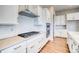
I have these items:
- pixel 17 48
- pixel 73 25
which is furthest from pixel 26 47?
pixel 73 25

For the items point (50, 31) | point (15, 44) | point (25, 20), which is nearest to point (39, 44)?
point (50, 31)

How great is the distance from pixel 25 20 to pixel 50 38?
0.60 metres

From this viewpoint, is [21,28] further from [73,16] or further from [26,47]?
[73,16]

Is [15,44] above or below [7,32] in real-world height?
below

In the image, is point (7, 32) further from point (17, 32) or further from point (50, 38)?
point (50, 38)

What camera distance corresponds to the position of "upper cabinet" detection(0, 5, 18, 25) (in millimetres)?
1130

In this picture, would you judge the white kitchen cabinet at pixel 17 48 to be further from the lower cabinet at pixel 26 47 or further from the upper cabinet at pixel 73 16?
the upper cabinet at pixel 73 16

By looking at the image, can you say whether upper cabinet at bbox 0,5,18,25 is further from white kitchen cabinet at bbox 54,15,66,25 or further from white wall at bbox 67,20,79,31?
white wall at bbox 67,20,79,31

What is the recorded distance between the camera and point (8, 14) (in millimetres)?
1229

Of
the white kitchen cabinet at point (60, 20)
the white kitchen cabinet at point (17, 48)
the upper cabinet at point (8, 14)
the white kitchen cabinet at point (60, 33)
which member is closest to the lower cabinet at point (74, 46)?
the white kitchen cabinet at point (60, 33)

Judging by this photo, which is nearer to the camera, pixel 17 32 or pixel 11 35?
pixel 11 35

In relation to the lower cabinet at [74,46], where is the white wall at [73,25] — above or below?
above

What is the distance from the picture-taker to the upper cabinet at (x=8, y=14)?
1.13 m
